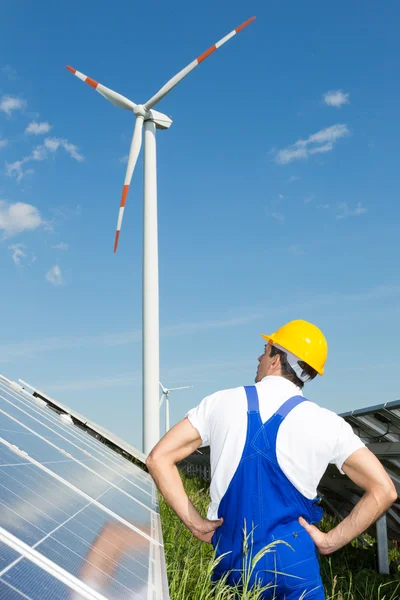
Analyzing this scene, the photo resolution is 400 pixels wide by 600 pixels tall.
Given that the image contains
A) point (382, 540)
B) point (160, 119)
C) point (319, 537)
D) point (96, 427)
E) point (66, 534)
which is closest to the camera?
point (66, 534)

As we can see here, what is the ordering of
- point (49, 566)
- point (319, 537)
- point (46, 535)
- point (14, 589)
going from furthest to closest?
point (319, 537) < point (46, 535) < point (49, 566) < point (14, 589)

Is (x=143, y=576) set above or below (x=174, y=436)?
below

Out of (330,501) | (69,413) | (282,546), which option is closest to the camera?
(282,546)

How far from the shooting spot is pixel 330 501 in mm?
15023

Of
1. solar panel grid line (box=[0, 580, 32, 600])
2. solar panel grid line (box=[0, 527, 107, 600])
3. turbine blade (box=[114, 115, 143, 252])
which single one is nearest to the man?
solar panel grid line (box=[0, 527, 107, 600])

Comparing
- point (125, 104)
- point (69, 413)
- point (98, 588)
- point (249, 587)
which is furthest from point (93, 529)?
point (125, 104)

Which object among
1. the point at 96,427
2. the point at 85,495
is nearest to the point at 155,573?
the point at 85,495

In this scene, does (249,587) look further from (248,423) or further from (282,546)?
(248,423)

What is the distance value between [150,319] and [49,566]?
58.7 ft

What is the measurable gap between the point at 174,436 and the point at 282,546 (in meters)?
0.95

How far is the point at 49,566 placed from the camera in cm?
275

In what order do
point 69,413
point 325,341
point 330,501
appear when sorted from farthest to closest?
point 69,413
point 330,501
point 325,341

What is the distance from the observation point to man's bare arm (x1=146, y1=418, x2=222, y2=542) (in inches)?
176

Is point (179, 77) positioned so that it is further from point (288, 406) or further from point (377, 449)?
point (288, 406)
